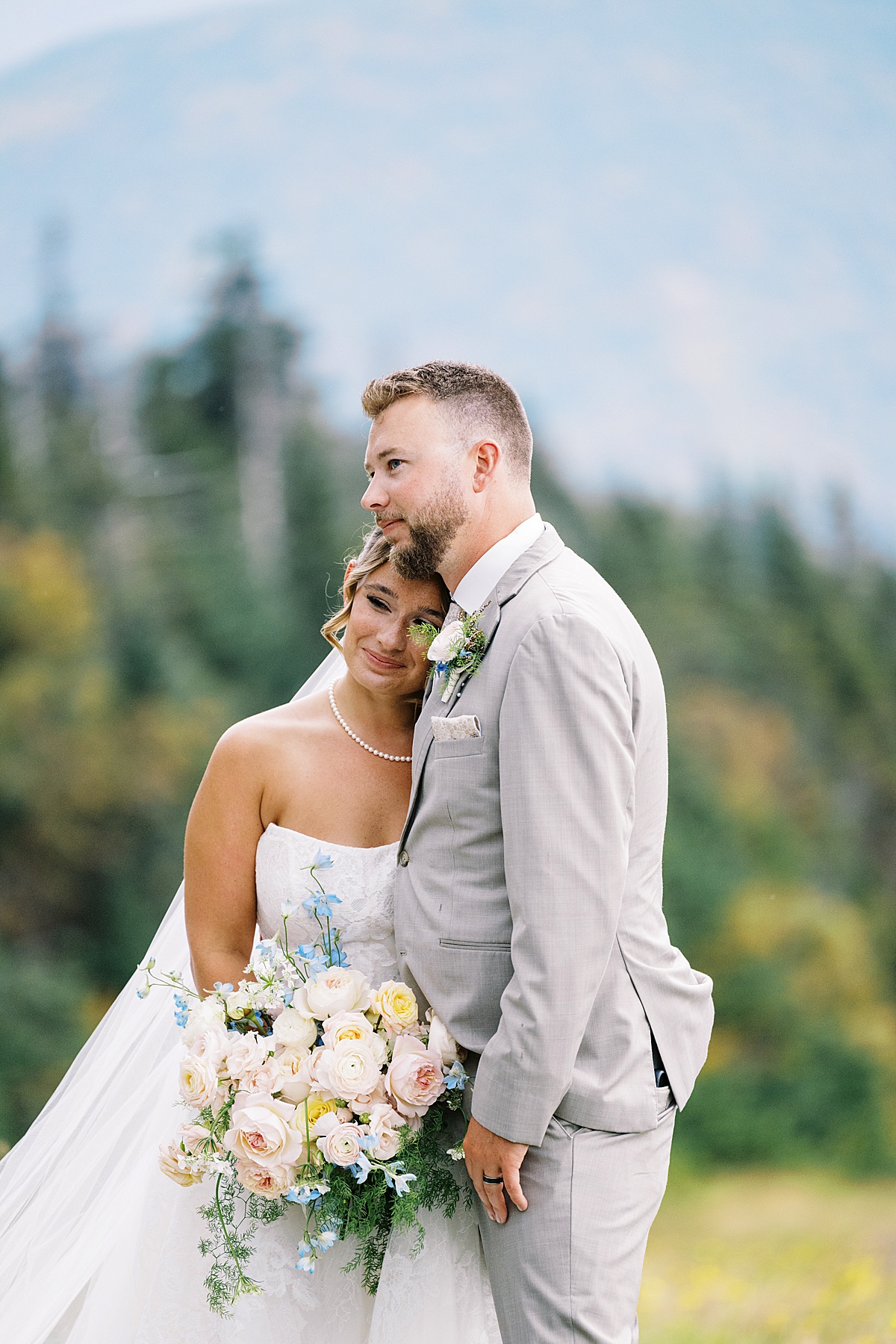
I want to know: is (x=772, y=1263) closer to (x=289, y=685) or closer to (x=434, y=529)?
(x=289, y=685)

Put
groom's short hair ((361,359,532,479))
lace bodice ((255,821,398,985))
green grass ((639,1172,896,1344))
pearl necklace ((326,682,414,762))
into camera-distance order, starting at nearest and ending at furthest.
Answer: groom's short hair ((361,359,532,479))
lace bodice ((255,821,398,985))
pearl necklace ((326,682,414,762))
green grass ((639,1172,896,1344))

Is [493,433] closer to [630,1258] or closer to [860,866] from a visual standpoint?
[630,1258]

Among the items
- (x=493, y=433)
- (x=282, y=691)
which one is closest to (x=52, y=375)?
(x=282, y=691)

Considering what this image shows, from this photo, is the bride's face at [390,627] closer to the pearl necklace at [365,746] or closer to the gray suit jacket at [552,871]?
the pearl necklace at [365,746]

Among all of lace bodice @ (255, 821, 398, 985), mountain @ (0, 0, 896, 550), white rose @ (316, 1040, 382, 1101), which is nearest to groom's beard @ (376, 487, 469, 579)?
lace bodice @ (255, 821, 398, 985)

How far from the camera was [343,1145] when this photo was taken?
6.35 ft

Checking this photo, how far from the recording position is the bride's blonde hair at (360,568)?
2.45 meters

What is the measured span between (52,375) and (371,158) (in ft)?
9.08

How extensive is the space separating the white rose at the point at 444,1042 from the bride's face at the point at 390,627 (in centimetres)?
75

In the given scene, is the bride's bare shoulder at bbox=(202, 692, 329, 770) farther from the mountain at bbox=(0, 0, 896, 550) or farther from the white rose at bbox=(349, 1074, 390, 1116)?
the mountain at bbox=(0, 0, 896, 550)

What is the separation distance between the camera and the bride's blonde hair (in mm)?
2453

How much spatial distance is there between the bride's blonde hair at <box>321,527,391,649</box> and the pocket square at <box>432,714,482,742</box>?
43 cm

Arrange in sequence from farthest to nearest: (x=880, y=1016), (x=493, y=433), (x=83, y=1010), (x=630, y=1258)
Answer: (x=880, y=1016)
(x=83, y=1010)
(x=493, y=433)
(x=630, y=1258)

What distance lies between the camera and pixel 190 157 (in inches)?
341
